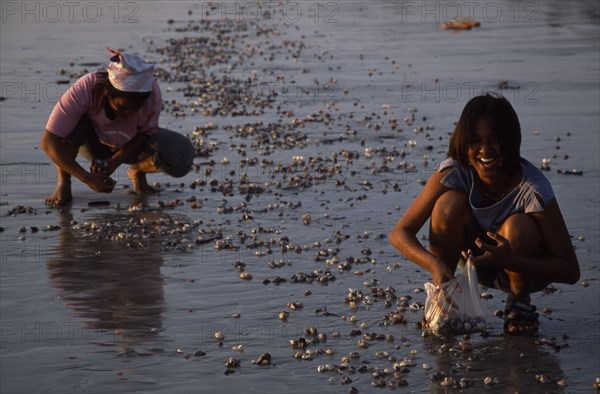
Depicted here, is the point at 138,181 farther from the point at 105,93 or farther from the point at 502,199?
the point at 502,199

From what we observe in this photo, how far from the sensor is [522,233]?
5379mm

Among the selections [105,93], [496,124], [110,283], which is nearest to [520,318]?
[496,124]

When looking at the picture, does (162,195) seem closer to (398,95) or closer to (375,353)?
(375,353)

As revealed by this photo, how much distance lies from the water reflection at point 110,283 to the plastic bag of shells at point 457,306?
57.3 inches

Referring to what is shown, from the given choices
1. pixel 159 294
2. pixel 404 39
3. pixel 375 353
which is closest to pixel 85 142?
pixel 159 294

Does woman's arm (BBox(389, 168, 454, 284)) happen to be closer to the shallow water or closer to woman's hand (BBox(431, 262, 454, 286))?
woman's hand (BBox(431, 262, 454, 286))

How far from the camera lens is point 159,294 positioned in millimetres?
6422

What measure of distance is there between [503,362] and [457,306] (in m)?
0.35

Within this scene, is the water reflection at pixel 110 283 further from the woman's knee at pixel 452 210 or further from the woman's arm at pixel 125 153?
the woman's knee at pixel 452 210

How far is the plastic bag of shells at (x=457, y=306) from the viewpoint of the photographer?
534 cm

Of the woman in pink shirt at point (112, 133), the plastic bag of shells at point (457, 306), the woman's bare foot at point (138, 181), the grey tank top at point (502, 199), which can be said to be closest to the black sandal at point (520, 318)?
the plastic bag of shells at point (457, 306)

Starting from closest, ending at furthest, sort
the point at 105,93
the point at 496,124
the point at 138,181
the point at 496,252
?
the point at 496,252
the point at 496,124
the point at 105,93
the point at 138,181

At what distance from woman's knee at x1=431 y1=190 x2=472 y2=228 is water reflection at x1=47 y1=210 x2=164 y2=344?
62.4 inches

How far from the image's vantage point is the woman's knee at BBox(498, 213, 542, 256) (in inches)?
212
